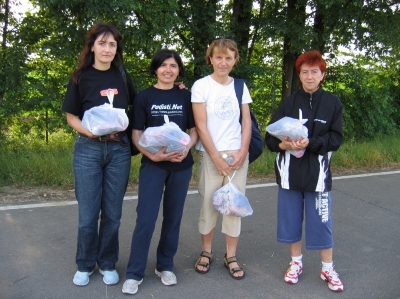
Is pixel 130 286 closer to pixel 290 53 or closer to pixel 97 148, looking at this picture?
pixel 97 148

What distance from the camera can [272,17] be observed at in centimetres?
834

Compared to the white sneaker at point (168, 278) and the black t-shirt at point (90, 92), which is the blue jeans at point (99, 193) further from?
the white sneaker at point (168, 278)

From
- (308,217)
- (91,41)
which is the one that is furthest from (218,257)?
(91,41)

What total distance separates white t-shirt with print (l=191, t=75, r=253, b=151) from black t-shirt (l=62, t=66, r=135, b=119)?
612 millimetres

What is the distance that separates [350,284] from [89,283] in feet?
7.03

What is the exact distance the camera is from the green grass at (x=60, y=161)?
18.5 ft

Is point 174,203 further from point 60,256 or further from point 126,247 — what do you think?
point 60,256

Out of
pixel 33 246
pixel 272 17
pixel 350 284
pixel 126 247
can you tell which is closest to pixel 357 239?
pixel 350 284

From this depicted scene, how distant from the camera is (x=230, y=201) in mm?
3211

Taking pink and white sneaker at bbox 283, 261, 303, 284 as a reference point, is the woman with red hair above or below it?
above

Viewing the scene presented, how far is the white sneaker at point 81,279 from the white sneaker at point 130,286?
0.33 metres

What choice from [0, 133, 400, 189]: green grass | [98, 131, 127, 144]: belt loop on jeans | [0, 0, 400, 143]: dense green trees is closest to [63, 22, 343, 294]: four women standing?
[98, 131, 127, 144]: belt loop on jeans

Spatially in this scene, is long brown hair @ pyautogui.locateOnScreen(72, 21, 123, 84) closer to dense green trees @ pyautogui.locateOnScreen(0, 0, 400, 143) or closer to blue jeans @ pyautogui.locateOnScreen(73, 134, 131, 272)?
blue jeans @ pyautogui.locateOnScreen(73, 134, 131, 272)

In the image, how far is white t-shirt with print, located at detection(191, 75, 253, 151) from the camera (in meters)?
3.19
